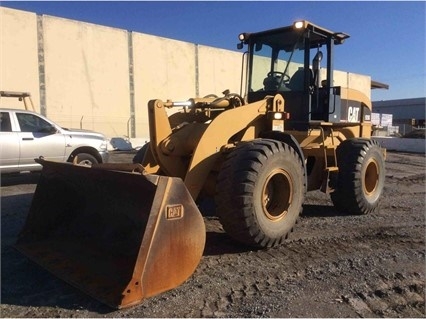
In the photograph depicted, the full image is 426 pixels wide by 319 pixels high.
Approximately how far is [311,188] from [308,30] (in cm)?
247

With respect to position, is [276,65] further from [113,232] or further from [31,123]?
[31,123]

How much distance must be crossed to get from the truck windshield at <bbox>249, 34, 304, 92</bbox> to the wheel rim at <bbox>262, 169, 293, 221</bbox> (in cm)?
201

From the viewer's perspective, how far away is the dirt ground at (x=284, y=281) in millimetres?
3457

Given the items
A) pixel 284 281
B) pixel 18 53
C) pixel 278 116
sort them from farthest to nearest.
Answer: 1. pixel 18 53
2. pixel 278 116
3. pixel 284 281

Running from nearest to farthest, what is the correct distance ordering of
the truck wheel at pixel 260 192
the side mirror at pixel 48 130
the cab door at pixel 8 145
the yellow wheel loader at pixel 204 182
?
the yellow wheel loader at pixel 204 182 < the truck wheel at pixel 260 192 < the cab door at pixel 8 145 < the side mirror at pixel 48 130

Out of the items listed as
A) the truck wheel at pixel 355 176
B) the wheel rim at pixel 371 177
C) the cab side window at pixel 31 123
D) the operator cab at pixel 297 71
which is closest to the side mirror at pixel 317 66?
the operator cab at pixel 297 71

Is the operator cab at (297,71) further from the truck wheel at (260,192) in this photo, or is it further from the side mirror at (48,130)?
the side mirror at (48,130)

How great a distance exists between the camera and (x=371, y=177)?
24.1 ft

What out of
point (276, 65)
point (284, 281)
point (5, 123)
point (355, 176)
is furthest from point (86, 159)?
point (284, 281)

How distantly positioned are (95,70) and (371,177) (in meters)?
17.2

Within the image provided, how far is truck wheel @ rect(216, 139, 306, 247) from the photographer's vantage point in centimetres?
441

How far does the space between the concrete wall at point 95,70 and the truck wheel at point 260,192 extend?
53.1 ft

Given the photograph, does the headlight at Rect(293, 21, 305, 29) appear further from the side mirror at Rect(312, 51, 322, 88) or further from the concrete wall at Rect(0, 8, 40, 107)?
the concrete wall at Rect(0, 8, 40, 107)

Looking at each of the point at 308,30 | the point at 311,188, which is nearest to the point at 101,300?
the point at 311,188
